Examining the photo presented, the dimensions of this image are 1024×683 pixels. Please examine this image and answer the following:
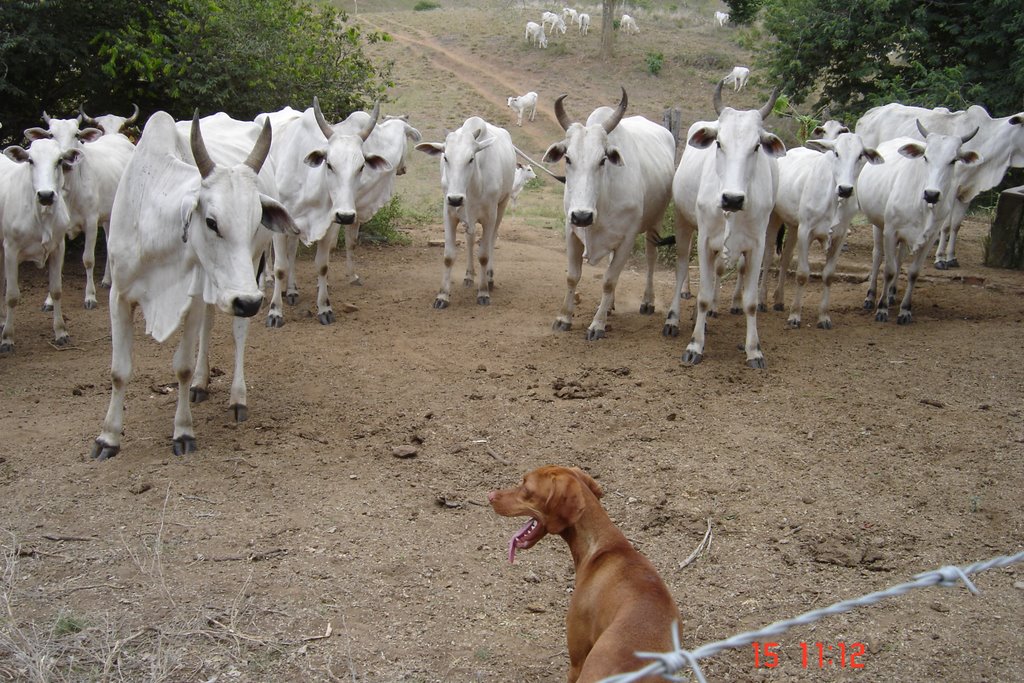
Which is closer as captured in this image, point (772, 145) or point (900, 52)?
point (772, 145)

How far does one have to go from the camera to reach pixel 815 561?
4430 millimetres

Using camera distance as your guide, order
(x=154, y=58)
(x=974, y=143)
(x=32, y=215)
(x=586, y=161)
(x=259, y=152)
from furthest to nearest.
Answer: (x=974, y=143) < (x=154, y=58) < (x=32, y=215) < (x=586, y=161) < (x=259, y=152)

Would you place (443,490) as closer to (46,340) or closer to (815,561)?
(815,561)

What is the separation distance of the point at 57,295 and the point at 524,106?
19381mm

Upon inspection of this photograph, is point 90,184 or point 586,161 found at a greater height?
point 586,161

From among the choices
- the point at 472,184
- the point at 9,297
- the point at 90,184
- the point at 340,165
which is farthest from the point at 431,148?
the point at 9,297

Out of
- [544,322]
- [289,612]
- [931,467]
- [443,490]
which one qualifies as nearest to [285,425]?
[443,490]

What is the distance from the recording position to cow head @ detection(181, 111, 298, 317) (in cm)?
493

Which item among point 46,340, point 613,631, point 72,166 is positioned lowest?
point 46,340

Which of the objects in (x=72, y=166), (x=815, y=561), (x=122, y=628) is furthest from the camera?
(x=72, y=166)

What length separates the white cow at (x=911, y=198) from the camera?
8484 mm

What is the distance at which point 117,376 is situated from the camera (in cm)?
546

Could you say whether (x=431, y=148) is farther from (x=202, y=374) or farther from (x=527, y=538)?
(x=527, y=538)

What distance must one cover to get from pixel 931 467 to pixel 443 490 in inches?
111
